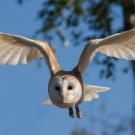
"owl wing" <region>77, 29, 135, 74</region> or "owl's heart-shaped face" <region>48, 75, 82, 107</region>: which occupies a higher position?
"owl wing" <region>77, 29, 135, 74</region>

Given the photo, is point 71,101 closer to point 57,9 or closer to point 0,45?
point 0,45

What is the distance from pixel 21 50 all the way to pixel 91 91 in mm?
552

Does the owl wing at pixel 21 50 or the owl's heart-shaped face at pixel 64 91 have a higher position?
the owl wing at pixel 21 50

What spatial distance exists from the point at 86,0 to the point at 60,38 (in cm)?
92

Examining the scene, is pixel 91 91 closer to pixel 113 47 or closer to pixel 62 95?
pixel 113 47

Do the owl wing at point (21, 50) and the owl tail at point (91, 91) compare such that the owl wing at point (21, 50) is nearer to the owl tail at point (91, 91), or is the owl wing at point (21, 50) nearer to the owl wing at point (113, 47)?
the owl wing at point (113, 47)

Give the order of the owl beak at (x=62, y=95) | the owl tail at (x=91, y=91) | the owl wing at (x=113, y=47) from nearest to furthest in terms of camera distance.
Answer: the owl beak at (x=62, y=95) < the owl wing at (x=113, y=47) < the owl tail at (x=91, y=91)

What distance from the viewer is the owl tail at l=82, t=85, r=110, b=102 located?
4762mm

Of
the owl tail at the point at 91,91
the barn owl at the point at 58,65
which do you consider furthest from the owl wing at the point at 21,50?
the owl tail at the point at 91,91

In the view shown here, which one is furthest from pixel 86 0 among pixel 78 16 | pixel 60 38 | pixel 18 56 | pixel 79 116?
pixel 79 116

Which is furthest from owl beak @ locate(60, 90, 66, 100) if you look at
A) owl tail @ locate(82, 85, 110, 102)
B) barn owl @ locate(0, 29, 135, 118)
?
owl tail @ locate(82, 85, 110, 102)

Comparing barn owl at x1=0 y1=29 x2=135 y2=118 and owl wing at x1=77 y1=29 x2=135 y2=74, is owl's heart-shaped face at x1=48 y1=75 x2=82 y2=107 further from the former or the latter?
owl wing at x1=77 y1=29 x2=135 y2=74

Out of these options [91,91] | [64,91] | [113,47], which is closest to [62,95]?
[64,91]

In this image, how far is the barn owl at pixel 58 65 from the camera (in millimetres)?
4367
